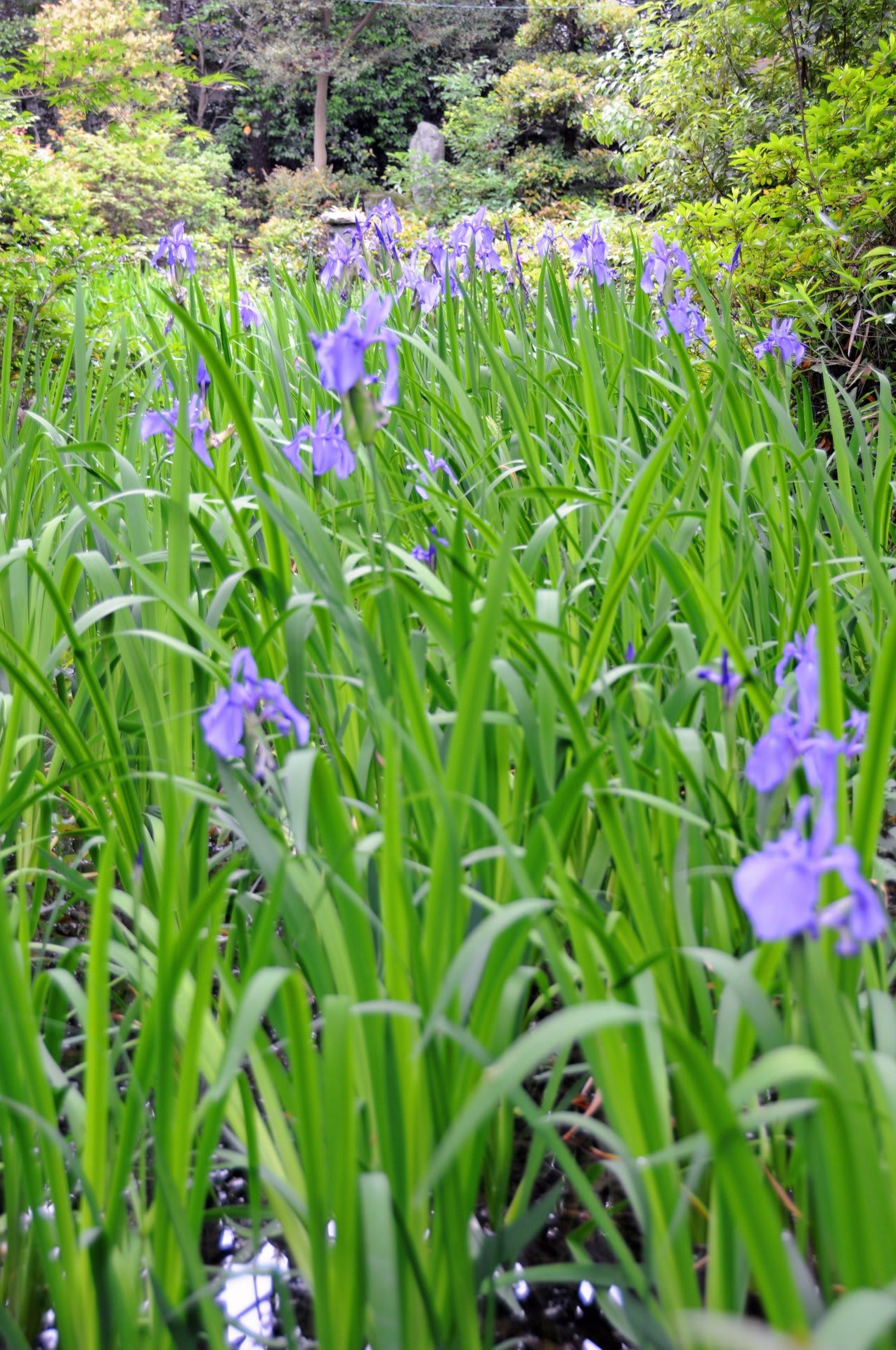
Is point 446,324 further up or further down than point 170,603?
further up

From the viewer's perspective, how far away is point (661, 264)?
238cm

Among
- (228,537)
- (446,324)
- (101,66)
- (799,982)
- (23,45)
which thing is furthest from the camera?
(23,45)

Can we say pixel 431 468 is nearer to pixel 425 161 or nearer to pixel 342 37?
pixel 425 161

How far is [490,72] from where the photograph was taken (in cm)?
1681

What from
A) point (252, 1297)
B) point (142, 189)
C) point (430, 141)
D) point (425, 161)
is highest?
point (430, 141)

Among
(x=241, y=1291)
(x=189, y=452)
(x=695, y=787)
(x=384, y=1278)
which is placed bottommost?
(x=241, y=1291)

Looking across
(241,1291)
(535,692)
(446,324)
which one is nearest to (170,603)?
(535,692)

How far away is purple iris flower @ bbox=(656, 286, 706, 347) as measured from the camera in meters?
2.22

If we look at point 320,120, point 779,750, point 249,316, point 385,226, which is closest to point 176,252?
point 249,316

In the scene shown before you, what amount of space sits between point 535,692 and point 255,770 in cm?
28

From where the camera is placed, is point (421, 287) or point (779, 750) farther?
point (421, 287)

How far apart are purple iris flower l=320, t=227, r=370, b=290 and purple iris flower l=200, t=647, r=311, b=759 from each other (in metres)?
1.86

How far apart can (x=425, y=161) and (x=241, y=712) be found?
1582cm

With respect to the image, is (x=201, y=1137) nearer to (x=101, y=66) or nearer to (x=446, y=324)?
(x=446, y=324)
